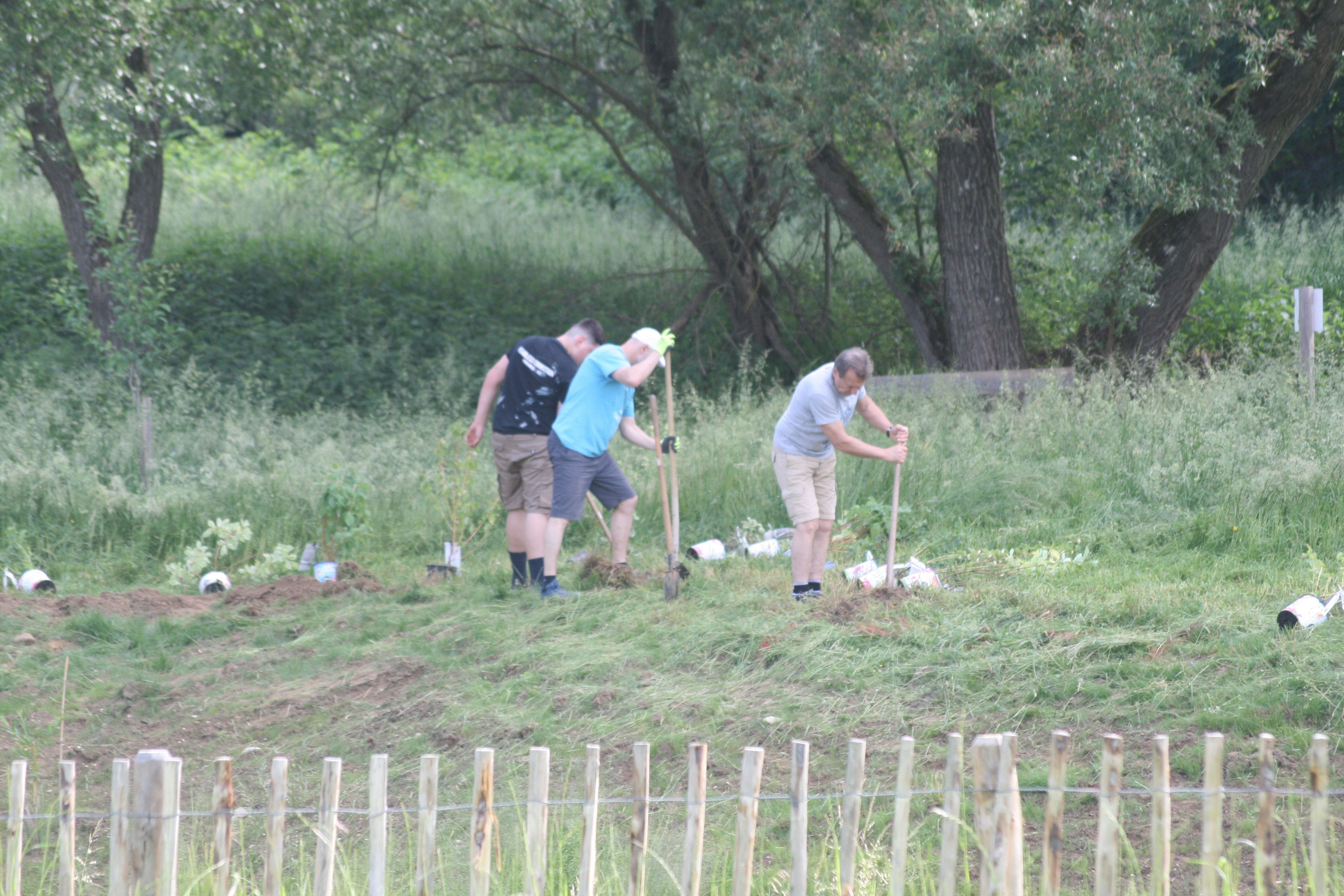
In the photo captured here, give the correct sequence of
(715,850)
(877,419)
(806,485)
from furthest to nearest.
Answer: (877,419)
(806,485)
(715,850)

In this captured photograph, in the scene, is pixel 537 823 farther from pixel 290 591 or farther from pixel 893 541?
pixel 290 591

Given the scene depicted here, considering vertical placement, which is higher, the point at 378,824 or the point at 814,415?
the point at 814,415

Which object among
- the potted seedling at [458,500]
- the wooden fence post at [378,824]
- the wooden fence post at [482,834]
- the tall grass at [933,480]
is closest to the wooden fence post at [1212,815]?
the wooden fence post at [482,834]

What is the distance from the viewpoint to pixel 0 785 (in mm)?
4363

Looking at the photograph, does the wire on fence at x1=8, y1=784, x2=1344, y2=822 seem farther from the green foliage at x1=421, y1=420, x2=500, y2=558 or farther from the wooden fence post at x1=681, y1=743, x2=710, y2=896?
the green foliage at x1=421, y1=420, x2=500, y2=558

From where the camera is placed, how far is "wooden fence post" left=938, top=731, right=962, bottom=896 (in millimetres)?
2732

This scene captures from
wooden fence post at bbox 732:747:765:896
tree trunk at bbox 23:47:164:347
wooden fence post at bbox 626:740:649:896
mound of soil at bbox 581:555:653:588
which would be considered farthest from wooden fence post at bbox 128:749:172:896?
tree trunk at bbox 23:47:164:347

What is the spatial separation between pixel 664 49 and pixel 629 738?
1121cm

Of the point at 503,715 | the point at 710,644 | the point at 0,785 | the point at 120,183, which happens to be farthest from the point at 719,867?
the point at 120,183

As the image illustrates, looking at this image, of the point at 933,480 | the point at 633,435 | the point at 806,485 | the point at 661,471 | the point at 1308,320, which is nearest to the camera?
the point at 806,485

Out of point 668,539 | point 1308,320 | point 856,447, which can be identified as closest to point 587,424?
point 668,539

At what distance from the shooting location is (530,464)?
7.08 metres

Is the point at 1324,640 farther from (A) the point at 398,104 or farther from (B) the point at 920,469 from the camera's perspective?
(A) the point at 398,104

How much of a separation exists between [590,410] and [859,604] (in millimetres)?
2032
